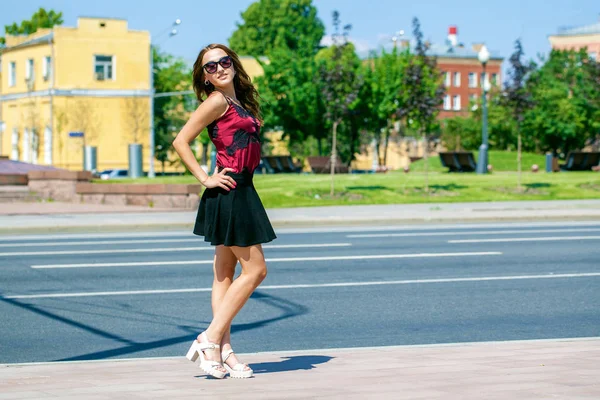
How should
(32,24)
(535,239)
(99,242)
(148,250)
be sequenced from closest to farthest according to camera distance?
(148,250) → (535,239) → (99,242) → (32,24)

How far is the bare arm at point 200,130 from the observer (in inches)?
244

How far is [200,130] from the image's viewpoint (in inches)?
246

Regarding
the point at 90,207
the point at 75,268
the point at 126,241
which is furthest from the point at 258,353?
the point at 90,207

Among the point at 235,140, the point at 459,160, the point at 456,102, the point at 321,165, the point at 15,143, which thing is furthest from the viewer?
the point at 456,102

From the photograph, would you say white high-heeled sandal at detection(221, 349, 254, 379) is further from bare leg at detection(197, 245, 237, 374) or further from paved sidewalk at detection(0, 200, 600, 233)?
paved sidewalk at detection(0, 200, 600, 233)

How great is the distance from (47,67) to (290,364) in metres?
62.2

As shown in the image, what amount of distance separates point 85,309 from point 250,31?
8693 cm

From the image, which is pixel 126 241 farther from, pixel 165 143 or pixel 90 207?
pixel 165 143

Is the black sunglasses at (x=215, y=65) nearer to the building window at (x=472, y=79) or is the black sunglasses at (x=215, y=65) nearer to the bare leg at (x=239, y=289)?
the bare leg at (x=239, y=289)

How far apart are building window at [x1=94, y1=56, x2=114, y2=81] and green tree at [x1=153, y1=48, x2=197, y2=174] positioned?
410 cm

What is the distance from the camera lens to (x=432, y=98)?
102ft

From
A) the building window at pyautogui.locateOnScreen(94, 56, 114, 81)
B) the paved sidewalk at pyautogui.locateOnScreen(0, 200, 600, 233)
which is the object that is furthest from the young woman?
the building window at pyautogui.locateOnScreen(94, 56, 114, 81)

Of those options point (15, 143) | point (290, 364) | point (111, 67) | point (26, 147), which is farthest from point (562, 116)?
point (290, 364)

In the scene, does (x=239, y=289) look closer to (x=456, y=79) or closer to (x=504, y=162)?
(x=504, y=162)
